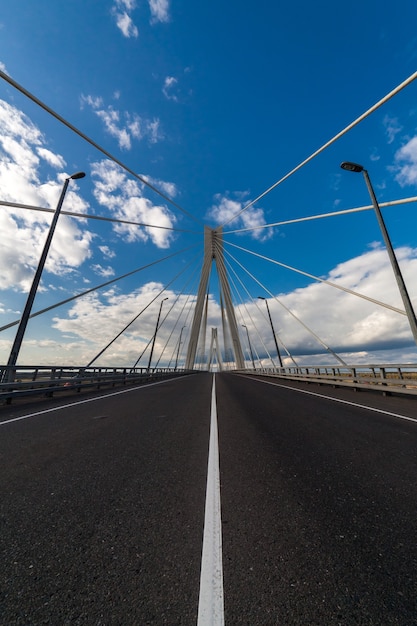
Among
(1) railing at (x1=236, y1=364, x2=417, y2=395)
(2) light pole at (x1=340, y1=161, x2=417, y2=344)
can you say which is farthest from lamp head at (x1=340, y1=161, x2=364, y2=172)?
(1) railing at (x1=236, y1=364, x2=417, y2=395)

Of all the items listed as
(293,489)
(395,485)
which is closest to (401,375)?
(395,485)

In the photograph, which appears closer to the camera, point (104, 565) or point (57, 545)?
point (104, 565)

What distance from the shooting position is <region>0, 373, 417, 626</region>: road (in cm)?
169

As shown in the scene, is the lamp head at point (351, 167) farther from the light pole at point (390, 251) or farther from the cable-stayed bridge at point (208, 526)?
the cable-stayed bridge at point (208, 526)

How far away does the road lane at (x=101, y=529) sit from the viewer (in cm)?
170

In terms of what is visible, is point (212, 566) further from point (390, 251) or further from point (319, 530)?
point (390, 251)

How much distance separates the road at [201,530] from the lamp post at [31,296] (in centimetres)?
784

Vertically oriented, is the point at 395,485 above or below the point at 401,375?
below

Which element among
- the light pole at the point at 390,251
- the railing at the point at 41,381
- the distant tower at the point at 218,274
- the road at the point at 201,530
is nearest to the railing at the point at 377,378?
the light pole at the point at 390,251

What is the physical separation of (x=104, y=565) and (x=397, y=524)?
2504 millimetres

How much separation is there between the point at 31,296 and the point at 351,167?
1581 cm

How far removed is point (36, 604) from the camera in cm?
170

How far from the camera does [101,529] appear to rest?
254cm

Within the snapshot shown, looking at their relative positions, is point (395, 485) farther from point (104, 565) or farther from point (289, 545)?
point (104, 565)
